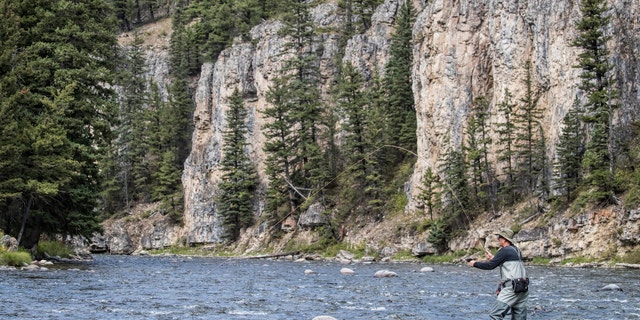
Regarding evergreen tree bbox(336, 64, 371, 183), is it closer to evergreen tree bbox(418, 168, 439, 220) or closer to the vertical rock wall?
the vertical rock wall

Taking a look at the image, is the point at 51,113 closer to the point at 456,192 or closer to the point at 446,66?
the point at 456,192

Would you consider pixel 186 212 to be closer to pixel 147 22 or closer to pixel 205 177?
pixel 205 177

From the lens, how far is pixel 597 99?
4012 centimetres

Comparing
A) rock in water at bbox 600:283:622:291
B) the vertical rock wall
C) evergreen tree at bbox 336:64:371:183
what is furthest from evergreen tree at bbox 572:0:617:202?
evergreen tree at bbox 336:64:371:183

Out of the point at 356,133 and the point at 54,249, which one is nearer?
the point at 54,249

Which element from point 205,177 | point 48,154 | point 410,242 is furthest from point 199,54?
point 48,154

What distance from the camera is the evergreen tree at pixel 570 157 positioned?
4194cm

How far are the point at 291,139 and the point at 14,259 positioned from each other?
38.1 m

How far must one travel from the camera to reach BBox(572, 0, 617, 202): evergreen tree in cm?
3853

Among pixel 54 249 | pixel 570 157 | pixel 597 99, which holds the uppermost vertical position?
pixel 597 99

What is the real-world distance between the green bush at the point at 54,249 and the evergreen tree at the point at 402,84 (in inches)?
1169

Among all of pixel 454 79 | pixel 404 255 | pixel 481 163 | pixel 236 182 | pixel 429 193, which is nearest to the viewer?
pixel 404 255

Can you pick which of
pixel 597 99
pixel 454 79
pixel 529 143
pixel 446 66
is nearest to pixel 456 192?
pixel 529 143

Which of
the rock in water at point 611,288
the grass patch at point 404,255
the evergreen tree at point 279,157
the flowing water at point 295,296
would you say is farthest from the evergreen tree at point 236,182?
the rock in water at point 611,288
